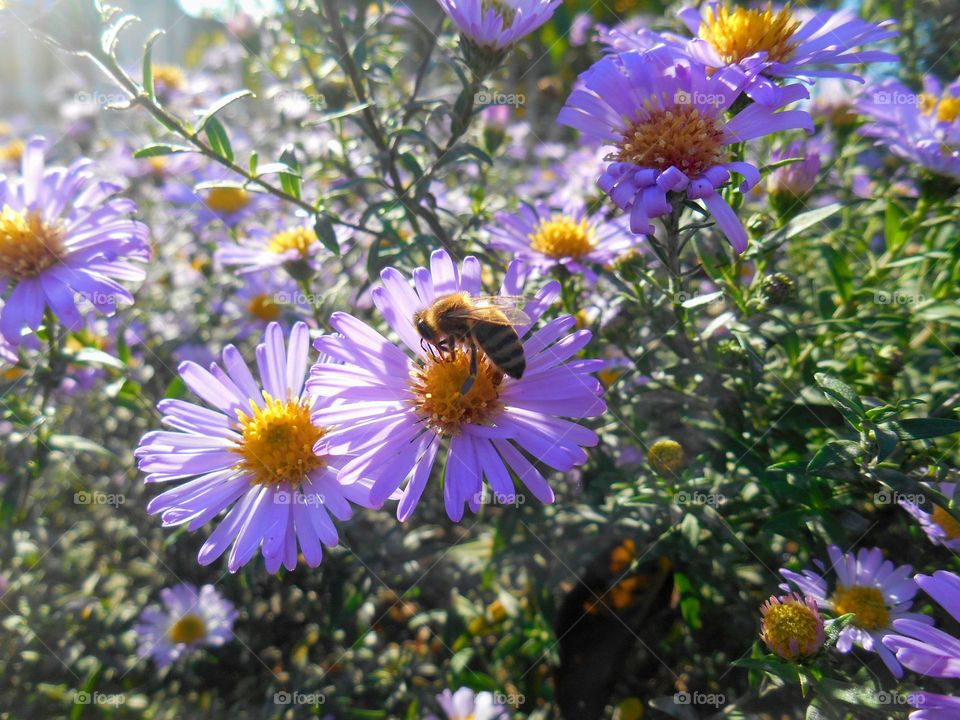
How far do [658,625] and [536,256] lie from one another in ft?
5.49

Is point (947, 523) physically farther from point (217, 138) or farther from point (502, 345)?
point (217, 138)

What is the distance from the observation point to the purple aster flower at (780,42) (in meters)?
1.79

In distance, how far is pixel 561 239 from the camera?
2.45 meters

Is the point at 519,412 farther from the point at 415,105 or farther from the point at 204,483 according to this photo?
the point at 415,105

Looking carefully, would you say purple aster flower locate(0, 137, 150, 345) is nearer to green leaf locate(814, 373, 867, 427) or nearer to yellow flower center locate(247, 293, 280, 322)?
yellow flower center locate(247, 293, 280, 322)

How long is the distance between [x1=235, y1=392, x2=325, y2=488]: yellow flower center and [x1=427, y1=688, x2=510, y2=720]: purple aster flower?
3.62 ft

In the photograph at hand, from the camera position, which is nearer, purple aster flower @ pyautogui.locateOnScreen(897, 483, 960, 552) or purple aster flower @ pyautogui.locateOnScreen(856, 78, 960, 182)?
purple aster flower @ pyautogui.locateOnScreen(897, 483, 960, 552)

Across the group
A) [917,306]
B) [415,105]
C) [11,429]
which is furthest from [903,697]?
[11,429]

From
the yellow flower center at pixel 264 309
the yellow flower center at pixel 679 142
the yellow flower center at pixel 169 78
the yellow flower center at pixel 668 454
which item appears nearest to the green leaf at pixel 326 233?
the yellow flower center at pixel 679 142

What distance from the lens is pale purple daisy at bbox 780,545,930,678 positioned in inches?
72.8

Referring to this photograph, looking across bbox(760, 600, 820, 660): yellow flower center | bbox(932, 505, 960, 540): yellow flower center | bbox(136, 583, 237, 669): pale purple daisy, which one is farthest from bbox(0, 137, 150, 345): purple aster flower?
bbox(932, 505, 960, 540): yellow flower center

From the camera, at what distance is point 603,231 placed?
2.51 m

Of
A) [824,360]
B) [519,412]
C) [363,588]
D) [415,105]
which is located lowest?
[363,588]

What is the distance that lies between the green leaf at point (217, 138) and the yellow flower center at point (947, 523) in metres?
2.37
